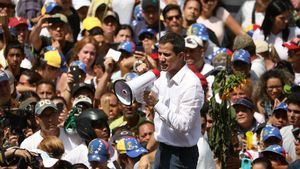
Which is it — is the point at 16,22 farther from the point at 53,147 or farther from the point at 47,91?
the point at 53,147

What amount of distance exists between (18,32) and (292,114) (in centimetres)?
498

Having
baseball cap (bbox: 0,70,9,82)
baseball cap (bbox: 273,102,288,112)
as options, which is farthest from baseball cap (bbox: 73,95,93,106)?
baseball cap (bbox: 273,102,288,112)

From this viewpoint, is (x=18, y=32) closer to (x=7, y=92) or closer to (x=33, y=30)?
(x=33, y=30)

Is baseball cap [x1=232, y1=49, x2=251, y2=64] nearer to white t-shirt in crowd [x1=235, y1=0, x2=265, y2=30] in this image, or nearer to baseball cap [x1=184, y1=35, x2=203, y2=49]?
baseball cap [x1=184, y1=35, x2=203, y2=49]

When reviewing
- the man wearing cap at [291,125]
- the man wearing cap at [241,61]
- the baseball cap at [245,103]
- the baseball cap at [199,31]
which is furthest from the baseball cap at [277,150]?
the baseball cap at [199,31]

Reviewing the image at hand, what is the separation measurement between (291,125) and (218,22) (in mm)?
3935

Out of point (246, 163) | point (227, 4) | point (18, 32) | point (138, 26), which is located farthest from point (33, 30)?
point (246, 163)

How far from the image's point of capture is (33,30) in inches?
809

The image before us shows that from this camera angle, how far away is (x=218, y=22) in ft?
70.1

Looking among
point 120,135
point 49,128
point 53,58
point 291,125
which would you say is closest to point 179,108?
point 120,135

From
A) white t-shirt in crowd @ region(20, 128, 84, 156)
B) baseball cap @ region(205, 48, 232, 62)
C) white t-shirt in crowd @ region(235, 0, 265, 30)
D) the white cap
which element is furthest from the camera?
white t-shirt in crowd @ region(235, 0, 265, 30)

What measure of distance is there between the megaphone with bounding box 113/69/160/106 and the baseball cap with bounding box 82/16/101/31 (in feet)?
21.5

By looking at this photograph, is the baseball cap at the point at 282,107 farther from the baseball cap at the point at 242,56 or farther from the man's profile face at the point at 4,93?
the man's profile face at the point at 4,93

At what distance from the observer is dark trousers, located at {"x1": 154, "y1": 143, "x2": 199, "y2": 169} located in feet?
48.1
